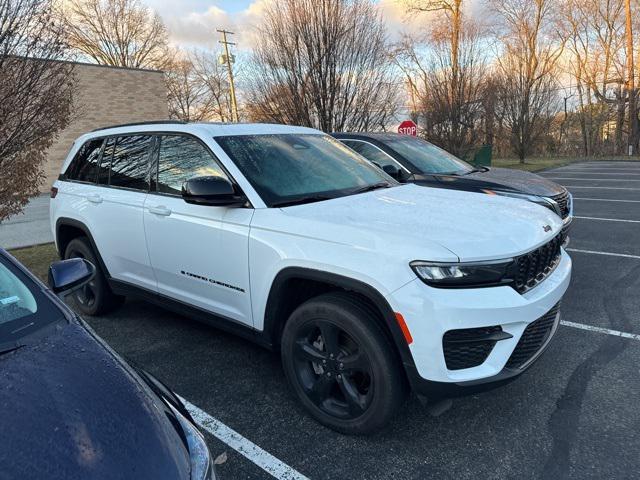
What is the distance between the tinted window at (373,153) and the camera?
6391 millimetres

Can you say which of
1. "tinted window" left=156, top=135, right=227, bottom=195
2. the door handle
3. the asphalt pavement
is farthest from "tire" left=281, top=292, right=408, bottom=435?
the asphalt pavement

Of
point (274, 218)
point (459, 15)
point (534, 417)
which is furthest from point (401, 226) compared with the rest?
point (459, 15)

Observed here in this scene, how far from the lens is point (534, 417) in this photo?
2.80 m

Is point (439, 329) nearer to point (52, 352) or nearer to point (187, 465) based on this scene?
point (187, 465)

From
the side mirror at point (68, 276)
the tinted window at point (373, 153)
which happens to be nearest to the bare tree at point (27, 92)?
the tinted window at point (373, 153)

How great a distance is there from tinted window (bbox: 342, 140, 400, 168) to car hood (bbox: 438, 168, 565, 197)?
78 centimetres

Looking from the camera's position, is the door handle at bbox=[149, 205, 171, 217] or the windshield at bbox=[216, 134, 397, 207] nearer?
the windshield at bbox=[216, 134, 397, 207]

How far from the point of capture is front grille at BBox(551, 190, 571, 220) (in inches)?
221

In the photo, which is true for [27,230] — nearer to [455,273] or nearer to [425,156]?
[425,156]

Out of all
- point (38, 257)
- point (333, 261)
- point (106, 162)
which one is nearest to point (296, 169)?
point (333, 261)

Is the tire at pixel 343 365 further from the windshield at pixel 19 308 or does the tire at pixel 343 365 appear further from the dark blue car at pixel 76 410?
the windshield at pixel 19 308

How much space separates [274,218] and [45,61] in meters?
4.58

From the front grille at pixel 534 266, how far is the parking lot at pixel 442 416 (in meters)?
0.86

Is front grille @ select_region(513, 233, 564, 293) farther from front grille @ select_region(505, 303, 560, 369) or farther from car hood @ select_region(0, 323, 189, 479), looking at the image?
car hood @ select_region(0, 323, 189, 479)
